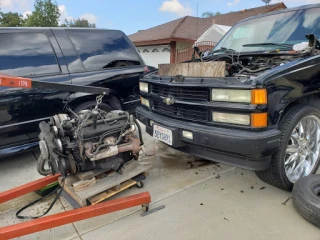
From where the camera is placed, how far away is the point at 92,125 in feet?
8.27

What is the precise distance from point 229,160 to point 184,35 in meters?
12.6

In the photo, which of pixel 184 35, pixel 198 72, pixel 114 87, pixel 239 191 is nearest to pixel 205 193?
pixel 239 191

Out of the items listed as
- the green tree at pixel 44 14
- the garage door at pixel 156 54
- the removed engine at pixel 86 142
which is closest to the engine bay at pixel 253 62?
the removed engine at pixel 86 142

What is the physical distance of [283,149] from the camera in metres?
2.39

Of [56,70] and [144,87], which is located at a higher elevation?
[56,70]

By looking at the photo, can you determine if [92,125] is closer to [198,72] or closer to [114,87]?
[198,72]

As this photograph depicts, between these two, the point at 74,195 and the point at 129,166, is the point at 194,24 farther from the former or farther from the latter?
the point at 74,195

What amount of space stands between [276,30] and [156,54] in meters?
12.6

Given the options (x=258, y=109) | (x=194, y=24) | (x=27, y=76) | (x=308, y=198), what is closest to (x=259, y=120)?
(x=258, y=109)

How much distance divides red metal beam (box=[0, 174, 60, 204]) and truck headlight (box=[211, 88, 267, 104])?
1874 millimetres

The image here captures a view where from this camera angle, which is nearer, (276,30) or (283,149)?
(283,149)

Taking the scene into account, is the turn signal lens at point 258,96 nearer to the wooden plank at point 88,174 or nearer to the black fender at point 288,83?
the black fender at point 288,83

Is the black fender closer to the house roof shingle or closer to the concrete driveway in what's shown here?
the concrete driveway

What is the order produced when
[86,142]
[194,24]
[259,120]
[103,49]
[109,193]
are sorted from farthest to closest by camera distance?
1. [194,24]
2. [103,49]
3. [109,193]
4. [86,142]
5. [259,120]
